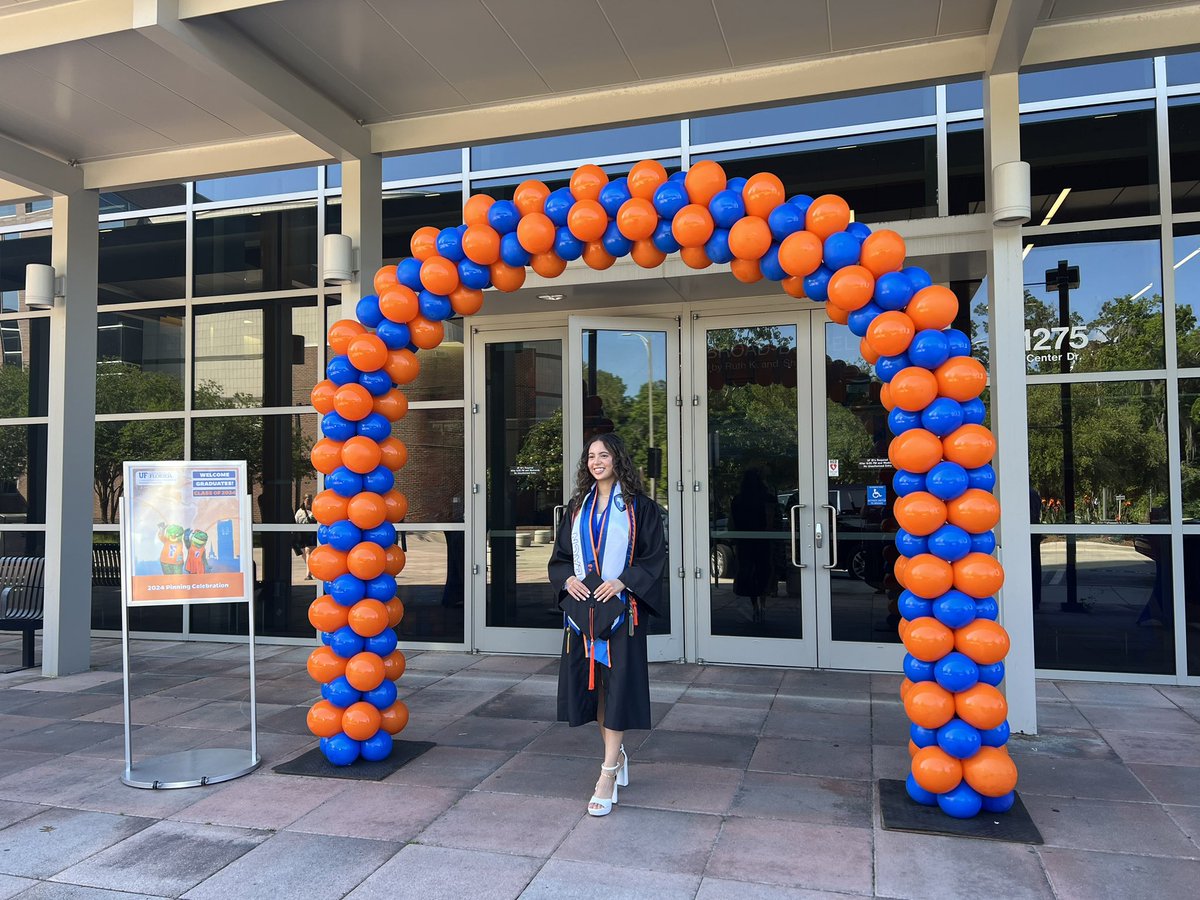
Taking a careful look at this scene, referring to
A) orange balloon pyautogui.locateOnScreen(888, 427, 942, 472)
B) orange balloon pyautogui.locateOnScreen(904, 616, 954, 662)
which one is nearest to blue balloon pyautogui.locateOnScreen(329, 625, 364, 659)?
orange balloon pyautogui.locateOnScreen(904, 616, 954, 662)

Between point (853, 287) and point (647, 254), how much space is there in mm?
1059

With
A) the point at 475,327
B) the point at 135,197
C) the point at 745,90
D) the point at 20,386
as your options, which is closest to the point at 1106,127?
the point at 745,90

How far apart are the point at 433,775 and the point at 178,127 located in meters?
4.94

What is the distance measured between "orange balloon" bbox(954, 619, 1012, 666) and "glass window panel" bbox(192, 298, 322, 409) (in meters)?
6.23

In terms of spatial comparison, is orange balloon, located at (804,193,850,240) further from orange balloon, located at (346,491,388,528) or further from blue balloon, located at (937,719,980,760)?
orange balloon, located at (346,491,388,528)

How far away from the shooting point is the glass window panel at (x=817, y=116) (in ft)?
22.2

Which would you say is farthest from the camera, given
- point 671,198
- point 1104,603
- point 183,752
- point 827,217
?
point 1104,603

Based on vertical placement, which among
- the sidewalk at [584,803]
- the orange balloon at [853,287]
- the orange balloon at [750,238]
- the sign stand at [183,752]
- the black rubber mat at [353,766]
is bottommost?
the sidewalk at [584,803]

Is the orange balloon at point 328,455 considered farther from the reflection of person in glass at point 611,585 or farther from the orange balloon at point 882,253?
the orange balloon at point 882,253

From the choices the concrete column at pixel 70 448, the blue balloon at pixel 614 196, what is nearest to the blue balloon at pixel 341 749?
the blue balloon at pixel 614 196

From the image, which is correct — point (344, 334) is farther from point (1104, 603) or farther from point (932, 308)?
point (1104, 603)

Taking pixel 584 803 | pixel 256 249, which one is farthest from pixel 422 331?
pixel 256 249

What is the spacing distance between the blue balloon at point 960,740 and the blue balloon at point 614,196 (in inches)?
114

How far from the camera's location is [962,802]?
3861mm
